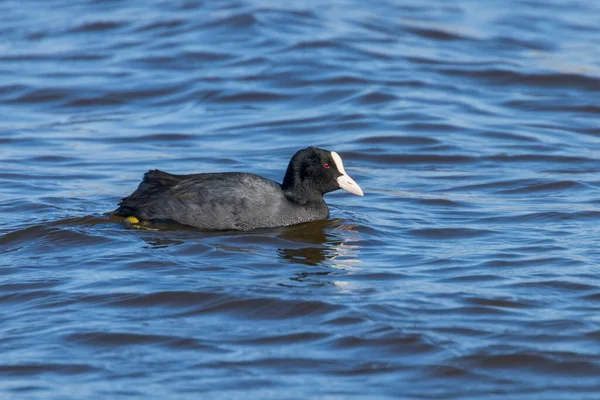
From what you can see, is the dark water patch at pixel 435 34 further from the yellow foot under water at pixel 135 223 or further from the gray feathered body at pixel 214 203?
the yellow foot under water at pixel 135 223

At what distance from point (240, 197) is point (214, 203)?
22 centimetres

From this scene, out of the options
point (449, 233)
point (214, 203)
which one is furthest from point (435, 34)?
point (214, 203)

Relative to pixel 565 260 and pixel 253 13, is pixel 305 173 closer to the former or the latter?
pixel 565 260

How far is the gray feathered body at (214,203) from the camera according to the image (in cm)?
841

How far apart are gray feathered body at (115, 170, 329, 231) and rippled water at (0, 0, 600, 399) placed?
0.50 ft

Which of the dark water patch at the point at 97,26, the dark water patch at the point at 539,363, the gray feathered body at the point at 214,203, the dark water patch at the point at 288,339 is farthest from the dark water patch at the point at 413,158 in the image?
the dark water patch at the point at 97,26

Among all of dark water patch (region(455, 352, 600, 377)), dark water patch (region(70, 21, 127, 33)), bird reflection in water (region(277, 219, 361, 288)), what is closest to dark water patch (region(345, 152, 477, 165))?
bird reflection in water (region(277, 219, 361, 288))

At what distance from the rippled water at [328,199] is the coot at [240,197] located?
0.49 feet

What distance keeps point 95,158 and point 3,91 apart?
3991 mm

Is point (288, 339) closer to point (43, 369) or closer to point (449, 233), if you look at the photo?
point (43, 369)

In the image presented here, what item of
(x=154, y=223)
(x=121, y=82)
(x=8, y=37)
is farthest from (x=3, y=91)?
(x=154, y=223)

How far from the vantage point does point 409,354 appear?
19.2 feet

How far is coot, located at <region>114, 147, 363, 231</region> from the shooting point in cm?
842

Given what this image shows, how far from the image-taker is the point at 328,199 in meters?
10.1
